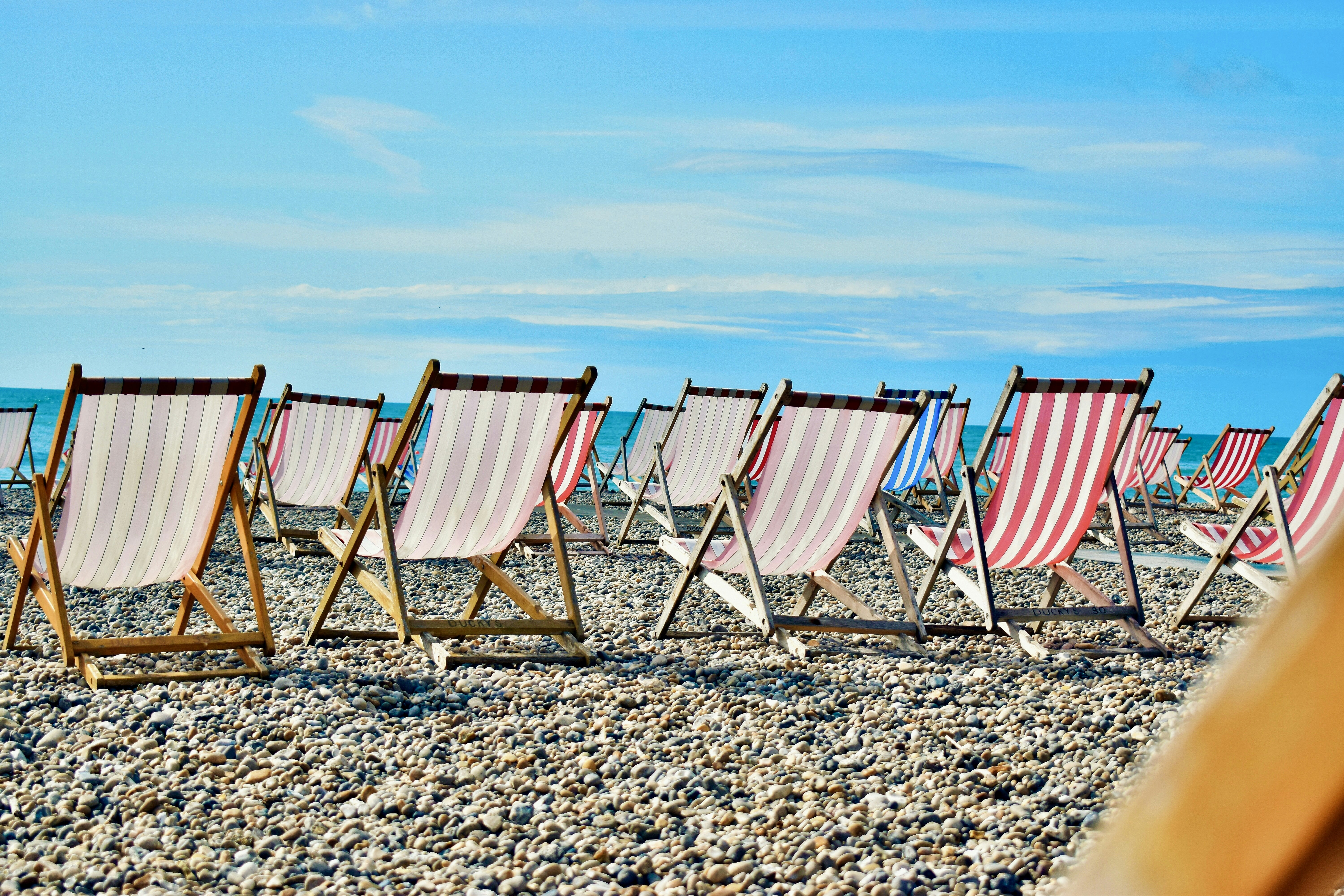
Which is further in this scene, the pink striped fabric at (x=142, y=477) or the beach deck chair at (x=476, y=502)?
the beach deck chair at (x=476, y=502)

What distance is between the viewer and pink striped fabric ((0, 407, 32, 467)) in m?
12.6

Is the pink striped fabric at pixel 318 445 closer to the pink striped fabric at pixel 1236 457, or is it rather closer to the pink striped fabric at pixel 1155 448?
the pink striped fabric at pixel 1155 448

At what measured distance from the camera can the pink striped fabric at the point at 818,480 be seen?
15.3 ft

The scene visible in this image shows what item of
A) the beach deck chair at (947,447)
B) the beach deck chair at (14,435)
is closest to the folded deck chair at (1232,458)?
the beach deck chair at (947,447)

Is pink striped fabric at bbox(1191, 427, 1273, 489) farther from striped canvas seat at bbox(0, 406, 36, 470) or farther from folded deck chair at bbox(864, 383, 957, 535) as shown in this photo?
striped canvas seat at bbox(0, 406, 36, 470)

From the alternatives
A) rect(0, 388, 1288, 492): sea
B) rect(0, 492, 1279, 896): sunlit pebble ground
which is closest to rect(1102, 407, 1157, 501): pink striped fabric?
rect(0, 492, 1279, 896): sunlit pebble ground

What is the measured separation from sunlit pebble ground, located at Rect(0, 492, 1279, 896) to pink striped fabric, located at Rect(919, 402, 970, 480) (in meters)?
5.10

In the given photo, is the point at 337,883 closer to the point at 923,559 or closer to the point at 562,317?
the point at 923,559

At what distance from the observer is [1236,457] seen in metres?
13.0

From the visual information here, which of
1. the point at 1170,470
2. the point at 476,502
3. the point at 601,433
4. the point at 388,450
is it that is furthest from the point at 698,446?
the point at 601,433

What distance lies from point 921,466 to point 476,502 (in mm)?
5162

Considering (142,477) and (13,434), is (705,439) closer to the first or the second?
(142,477)

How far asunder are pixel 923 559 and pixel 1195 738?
860 centimetres

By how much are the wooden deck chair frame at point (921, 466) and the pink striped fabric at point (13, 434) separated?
31.7 ft
